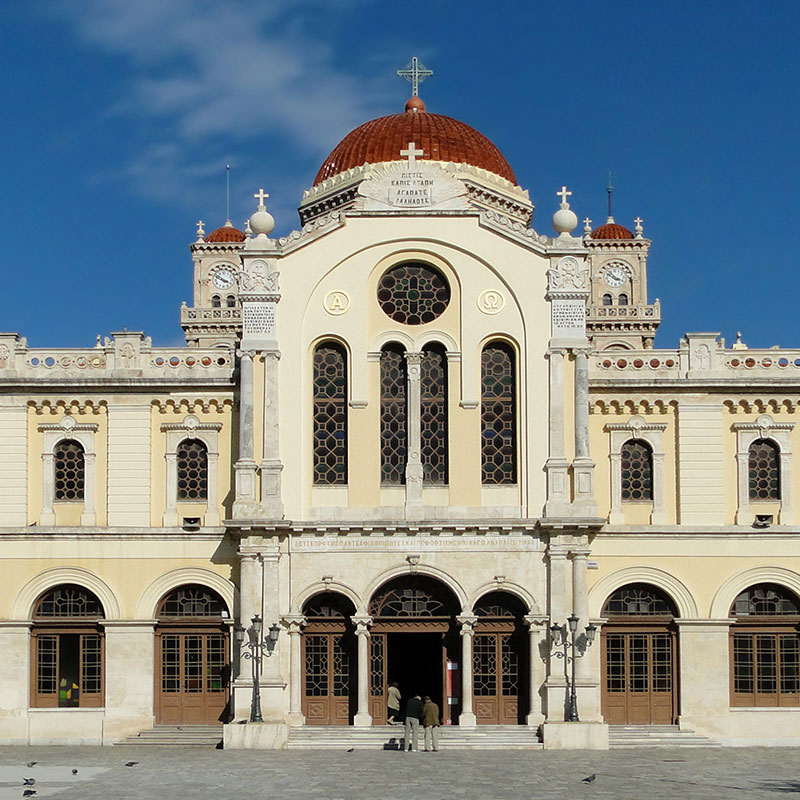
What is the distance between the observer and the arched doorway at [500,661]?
35.3 metres

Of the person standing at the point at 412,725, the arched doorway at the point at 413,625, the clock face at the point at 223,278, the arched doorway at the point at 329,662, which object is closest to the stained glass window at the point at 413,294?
the arched doorway at the point at 413,625

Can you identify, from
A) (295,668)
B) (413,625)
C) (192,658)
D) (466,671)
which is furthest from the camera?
(192,658)

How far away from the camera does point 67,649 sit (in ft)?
120

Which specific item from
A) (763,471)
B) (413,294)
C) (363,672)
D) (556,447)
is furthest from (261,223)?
(763,471)

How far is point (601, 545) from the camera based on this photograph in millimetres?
36594

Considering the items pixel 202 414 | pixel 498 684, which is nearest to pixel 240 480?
pixel 202 414

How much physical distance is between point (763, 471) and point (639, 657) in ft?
20.1

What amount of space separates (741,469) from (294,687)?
43.8ft

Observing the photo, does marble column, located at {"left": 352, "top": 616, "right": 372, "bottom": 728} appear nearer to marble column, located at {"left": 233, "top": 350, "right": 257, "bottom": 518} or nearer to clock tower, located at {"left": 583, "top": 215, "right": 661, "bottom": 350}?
marble column, located at {"left": 233, "top": 350, "right": 257, "bottom": 518}

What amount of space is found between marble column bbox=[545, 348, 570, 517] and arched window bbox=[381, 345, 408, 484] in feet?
12.6

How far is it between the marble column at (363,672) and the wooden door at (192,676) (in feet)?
12.7

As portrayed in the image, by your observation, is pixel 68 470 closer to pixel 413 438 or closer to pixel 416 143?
pixel 413 438

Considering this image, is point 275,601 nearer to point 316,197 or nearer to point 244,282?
point 244,282

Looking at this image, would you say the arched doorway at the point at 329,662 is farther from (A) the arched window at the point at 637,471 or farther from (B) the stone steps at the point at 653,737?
(A) the arched window at the point at 637,471
